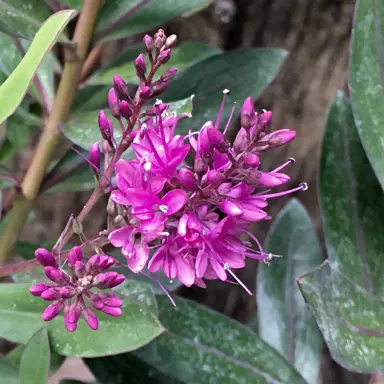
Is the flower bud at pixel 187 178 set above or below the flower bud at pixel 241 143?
below

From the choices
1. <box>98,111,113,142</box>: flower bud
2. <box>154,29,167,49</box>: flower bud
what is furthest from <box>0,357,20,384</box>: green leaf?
<box>154,29,167,49</box>: flower bud

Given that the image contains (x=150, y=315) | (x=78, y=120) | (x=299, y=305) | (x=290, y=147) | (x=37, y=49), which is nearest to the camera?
(x=37, y=49)

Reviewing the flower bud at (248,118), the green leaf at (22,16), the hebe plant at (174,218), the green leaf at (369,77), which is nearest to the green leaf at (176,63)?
the hebe plant at (174,218)

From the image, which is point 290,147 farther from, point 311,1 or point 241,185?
point 241,185

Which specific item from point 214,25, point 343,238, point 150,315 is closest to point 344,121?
point 343,238

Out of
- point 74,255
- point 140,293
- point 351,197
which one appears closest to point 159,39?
point 74,255

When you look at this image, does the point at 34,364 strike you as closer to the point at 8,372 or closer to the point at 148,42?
the point at 8,372

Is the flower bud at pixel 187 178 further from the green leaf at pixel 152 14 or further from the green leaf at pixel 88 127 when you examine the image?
the green leaf at pixel 152 14
